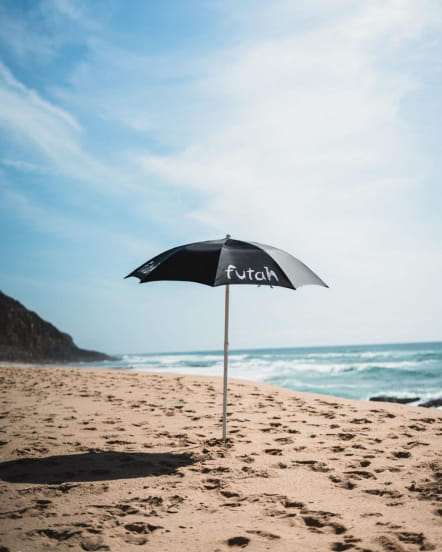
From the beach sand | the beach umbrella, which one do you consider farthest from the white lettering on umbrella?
the beach sand

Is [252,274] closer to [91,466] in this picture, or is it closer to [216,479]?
[216,479]

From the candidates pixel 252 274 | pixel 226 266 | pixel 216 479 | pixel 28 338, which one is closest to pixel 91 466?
pixel 216 479

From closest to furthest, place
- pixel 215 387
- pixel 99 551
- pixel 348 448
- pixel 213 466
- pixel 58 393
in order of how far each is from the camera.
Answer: pixel 99 551, pixel 213 466, pixel 348 448, pixel 58 393, pixel 215 387

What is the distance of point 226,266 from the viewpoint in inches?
170

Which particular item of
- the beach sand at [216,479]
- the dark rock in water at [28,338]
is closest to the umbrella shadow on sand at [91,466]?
the beach sand at [216,479]

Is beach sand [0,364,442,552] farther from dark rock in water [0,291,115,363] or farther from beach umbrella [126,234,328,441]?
dark rock in water [0,291,115,363]

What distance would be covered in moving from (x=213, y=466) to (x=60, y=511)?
4.98 feet

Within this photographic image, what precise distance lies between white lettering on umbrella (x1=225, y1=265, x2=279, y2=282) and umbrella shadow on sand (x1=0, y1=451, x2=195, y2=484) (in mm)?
1936

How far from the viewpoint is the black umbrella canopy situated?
169 inches

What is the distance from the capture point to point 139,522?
2.92 metres

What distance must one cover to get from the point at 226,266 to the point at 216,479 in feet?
6.51

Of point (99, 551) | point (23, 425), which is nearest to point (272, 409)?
point (23, 425)

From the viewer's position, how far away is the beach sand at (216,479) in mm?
2730

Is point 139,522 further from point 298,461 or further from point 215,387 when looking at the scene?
point 215,387
